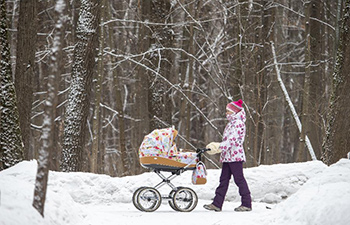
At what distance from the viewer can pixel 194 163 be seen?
8773 mm

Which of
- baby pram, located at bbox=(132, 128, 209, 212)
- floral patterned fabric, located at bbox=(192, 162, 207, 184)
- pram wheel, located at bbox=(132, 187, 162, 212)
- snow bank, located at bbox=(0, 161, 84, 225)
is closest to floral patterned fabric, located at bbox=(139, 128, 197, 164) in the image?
baby pram, located at bbox=(132, 128, 209, 212)

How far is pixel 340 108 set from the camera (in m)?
10.5

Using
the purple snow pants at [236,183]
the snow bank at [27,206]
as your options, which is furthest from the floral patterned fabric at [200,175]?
the snow bank at [27,206]

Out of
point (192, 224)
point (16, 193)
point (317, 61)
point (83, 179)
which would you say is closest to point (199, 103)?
point (317, 61)

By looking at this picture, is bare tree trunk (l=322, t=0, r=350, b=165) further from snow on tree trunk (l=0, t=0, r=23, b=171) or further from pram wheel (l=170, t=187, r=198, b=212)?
snow on tree trunk (l=0, t=0, r=23, b=171)

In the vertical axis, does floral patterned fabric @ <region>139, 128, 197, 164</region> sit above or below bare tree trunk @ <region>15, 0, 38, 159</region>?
below

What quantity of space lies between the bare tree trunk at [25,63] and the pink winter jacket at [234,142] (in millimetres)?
4633

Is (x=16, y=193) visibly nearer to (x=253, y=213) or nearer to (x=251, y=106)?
(x=253, y=213)

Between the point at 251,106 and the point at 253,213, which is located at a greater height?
the point at 251,106

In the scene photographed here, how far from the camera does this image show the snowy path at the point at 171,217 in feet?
24.0

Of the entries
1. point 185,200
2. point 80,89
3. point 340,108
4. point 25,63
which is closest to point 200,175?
point 185,200

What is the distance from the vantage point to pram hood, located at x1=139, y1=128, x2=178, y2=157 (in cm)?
848

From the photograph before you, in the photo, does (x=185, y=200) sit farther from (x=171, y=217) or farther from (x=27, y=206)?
(x=27, y=206)

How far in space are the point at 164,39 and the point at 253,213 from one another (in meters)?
8.17
